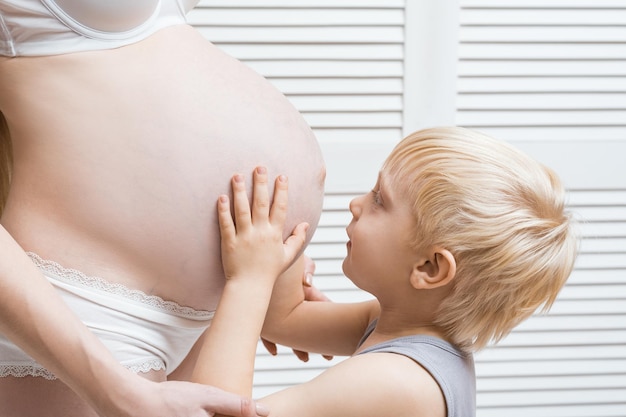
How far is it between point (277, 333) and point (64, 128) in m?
0.55

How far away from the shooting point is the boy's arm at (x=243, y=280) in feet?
3.04

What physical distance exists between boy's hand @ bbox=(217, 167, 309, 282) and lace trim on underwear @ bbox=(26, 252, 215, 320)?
8cm

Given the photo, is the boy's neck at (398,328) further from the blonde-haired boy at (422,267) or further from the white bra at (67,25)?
the white bra at (67,25)

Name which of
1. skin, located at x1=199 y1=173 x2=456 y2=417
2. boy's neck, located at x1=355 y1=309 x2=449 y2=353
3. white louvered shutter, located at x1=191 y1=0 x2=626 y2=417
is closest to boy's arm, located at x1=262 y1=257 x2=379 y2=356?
skin, located at x1=199 y1=173 x2=456 y2=417

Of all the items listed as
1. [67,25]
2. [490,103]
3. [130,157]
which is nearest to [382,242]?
[130,157]

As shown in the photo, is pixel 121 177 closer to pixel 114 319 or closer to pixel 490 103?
pixel 114 319

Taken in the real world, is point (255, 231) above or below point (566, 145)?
below

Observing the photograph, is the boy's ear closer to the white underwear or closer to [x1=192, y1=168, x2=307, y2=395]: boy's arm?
[x1=192, y1=168, x2=307, y2=395]: boy's arm

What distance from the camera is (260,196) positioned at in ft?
3.14

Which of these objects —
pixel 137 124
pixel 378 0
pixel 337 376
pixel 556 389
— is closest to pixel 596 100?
pixel 378 0

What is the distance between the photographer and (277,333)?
1.29 meters

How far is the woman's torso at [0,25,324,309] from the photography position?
0.88 metres

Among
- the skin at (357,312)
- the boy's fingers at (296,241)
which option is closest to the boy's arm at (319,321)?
the skin at (357,312)

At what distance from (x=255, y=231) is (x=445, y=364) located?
0.32 metres
